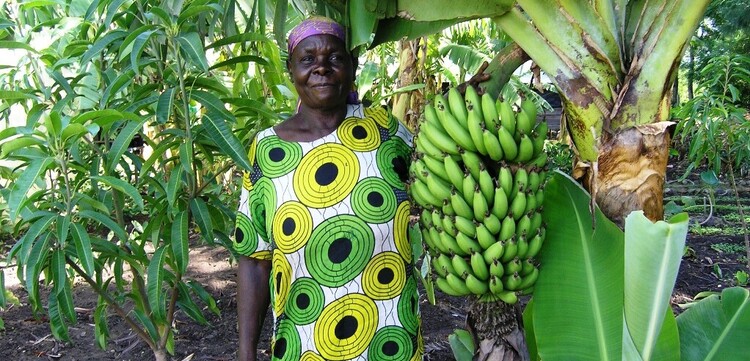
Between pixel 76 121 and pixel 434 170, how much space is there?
1026 millimetres

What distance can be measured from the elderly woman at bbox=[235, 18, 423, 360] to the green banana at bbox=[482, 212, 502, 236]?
32cm

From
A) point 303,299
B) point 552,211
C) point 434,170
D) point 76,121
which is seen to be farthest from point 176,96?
point 552,211

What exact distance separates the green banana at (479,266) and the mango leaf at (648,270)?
23cm

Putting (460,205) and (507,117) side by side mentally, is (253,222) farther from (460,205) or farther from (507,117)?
(507,117)

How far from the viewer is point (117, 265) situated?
6.88 ft

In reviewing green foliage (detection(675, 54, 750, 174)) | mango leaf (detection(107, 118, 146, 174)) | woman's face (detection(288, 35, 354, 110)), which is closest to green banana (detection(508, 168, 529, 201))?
woman's face (detection(288, 35, 354, 110))

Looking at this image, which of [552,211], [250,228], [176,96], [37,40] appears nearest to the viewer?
[552,211]

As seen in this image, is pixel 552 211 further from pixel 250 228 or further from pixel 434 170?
pixel 250 228

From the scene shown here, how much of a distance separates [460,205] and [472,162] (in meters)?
0.08

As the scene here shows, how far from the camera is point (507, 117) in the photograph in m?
1.01

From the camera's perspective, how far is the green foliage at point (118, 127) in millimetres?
1580

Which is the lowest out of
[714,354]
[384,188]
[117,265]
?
[714,354]

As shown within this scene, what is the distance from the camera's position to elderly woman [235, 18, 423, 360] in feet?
4.20

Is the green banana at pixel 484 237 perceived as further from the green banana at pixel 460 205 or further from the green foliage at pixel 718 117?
the green foliage at pixel 718 117
